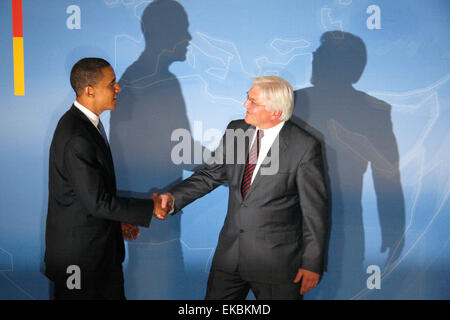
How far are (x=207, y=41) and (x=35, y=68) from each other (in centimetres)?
133

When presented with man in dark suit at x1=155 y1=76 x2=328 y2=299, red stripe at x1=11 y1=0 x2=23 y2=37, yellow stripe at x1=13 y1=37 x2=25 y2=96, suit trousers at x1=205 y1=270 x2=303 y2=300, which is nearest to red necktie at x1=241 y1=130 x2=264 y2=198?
man in dark suit at x1=155 y1=76 x2=328 y2=299

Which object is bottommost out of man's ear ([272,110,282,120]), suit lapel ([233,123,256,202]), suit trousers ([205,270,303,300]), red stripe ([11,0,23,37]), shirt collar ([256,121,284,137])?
suit trousers ([205,270,303,300])

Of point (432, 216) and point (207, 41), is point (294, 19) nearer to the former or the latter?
point (207, 41)

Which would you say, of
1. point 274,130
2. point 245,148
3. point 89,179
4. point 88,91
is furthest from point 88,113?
point 274,130

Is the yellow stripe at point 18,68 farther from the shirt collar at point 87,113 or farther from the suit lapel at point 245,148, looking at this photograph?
the suit lapel at point 245,148

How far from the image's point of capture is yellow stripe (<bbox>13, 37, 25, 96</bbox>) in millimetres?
3094

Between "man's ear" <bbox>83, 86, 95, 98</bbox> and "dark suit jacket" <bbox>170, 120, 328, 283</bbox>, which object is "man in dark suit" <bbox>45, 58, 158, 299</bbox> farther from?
"dark suit jacket" <bbox>170, 120, 328, 283</bbox>

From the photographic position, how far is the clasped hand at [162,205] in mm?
2639

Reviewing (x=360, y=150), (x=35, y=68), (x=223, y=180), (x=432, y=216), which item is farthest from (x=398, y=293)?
(x=35, y=68)

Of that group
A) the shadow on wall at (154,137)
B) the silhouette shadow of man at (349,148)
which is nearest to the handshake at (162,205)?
the shadow on wall at (154,137)

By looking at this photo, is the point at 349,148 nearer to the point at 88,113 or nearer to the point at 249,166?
the point at 249,166

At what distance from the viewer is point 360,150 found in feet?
10.1

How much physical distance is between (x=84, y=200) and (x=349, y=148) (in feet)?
6.36

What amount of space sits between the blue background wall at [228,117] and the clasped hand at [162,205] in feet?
1.35
